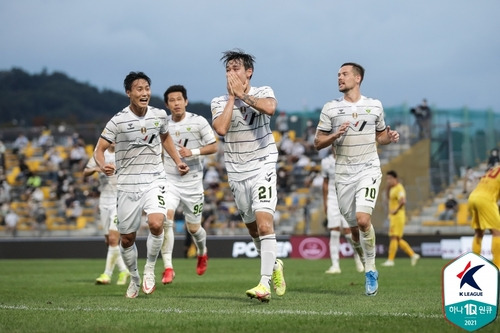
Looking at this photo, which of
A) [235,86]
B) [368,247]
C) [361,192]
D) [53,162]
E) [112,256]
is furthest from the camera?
[53,162]

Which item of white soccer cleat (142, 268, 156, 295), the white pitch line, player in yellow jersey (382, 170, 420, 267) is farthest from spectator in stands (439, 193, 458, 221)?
the white pitch line

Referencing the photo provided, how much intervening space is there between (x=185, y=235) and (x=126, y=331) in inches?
963

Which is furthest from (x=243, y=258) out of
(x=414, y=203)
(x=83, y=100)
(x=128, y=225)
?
(x=83, y=100)

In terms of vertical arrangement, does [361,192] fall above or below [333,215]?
above

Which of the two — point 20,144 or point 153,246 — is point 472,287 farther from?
point 20,144

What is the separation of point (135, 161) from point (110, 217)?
4678mm

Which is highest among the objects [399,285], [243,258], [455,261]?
[455,261]

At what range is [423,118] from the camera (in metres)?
36.3

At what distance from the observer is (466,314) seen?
22.9 feet

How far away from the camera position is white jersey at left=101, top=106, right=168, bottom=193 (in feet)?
39.4

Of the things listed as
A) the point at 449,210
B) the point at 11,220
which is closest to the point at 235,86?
the point at 449,210

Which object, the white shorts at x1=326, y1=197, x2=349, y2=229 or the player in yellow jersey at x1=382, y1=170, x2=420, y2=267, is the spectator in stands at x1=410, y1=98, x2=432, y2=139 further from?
the white shorts at x1=326, y1=197, x2=349, y2=229

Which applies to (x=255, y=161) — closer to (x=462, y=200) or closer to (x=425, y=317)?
(x=425, y=317)

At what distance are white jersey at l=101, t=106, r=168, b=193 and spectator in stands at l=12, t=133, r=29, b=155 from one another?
33.9 m
